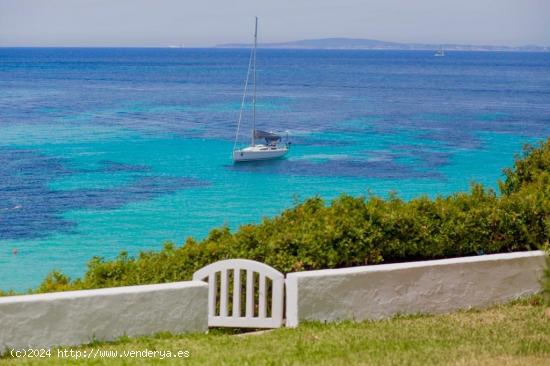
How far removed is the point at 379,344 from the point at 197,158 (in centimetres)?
4087

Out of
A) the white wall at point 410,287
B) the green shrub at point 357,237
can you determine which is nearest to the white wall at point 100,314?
the green shrub at point 357,237

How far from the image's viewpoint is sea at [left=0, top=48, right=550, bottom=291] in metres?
32.0

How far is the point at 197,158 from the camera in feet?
157

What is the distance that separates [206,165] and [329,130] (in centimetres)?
1564

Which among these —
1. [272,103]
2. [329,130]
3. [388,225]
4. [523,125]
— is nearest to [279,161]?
[329,130]

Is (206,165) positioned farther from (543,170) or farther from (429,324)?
(429,324)

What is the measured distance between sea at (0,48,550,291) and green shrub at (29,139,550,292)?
1.53 m

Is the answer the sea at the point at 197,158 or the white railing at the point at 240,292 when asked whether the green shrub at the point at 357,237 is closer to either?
the white railing at the point at 240,292

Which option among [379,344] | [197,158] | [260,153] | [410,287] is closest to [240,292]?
[379,344]

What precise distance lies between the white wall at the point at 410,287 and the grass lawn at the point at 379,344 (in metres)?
0.17

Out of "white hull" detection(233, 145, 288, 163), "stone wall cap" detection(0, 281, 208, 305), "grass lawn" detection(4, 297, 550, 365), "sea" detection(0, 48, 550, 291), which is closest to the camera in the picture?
"grass lawn" detection(4, 297, 550, 365)

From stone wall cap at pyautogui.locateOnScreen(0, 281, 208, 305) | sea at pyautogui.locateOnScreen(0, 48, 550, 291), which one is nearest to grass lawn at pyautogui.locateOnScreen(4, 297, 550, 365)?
stone wall cap at pyautogui.locateOnScreen(0, 281, 208, 305)

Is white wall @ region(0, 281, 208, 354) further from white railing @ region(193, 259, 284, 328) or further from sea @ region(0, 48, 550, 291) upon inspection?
sea @ region(0, 48, 550, 291)

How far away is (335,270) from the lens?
867 centimetres
